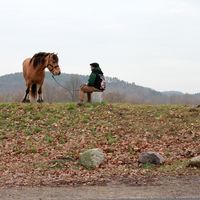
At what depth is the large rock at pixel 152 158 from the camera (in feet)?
43.7

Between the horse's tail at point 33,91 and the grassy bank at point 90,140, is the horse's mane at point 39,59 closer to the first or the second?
the horse's tail at point 33,91

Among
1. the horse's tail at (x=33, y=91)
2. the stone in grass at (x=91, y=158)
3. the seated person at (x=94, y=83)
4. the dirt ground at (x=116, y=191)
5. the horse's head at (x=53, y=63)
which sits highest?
the horse's head at (x=53, y=63)

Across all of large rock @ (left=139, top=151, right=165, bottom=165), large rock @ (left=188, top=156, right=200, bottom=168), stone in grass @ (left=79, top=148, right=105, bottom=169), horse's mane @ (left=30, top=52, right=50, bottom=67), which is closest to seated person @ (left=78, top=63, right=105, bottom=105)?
horse's mane @ (left=30, top=52, right=50, bottom=67)

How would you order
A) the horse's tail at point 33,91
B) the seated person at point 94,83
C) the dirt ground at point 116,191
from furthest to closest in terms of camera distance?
the horse's tail at point 33,91 → the seated person at point 94,83 → the dirt ground at point 116,191

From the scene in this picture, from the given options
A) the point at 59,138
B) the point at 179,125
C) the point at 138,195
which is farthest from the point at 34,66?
the point at 138,195

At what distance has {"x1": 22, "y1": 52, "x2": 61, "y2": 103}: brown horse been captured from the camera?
19.6 meters

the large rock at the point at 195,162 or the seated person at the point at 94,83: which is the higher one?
the seated person at the point at 94,83

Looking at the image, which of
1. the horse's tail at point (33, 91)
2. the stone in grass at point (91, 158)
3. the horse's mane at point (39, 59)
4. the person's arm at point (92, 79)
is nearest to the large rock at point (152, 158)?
the stone in grass at point (91, 158)

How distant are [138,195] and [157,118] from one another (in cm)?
727

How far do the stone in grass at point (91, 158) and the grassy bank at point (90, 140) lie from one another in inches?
7.1

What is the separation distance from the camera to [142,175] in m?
12.4

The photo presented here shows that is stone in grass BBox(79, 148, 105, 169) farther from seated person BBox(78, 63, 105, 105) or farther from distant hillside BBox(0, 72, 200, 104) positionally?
distant hillside BBox(0, 72, 200, 104)

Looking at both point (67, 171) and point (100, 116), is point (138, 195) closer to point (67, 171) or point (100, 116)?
point (67, 171)

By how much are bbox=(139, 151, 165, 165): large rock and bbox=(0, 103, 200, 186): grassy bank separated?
0.60 ft
